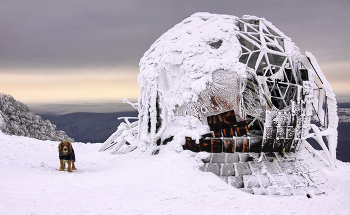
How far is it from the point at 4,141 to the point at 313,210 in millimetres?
12476

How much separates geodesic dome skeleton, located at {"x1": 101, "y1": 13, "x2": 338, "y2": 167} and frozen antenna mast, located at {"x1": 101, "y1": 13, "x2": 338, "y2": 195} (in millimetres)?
26

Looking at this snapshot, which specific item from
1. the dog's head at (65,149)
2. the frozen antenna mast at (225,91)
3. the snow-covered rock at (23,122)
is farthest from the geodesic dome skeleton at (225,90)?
the snow-covered rock at (23,122)

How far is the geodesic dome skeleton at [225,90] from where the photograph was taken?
7.90m

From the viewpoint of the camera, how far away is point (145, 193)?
20.6 ft

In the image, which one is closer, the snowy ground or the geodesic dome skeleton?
the snowy ground

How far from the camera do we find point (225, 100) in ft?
26.3

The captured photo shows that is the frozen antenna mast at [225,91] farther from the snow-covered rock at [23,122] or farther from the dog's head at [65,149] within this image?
the snow-covered rock at [23,122]

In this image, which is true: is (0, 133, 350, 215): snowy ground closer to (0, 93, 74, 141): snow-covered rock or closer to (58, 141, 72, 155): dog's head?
(58, 141, 72, 155): dog's head

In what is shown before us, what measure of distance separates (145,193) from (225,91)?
3.85m

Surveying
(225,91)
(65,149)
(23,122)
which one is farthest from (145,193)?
(23,122)

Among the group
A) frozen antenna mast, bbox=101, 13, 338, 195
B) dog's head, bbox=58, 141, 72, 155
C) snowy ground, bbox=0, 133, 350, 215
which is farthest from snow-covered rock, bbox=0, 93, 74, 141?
frozen antenna mast, bbox=101, 13, 338, 195

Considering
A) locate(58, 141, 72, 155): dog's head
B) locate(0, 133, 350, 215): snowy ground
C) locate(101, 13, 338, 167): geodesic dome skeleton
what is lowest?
locate(0, 133, 350, 215): snowy ground

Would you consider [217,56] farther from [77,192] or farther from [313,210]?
[77,192]

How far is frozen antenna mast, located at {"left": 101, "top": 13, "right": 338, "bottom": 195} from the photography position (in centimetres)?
790
